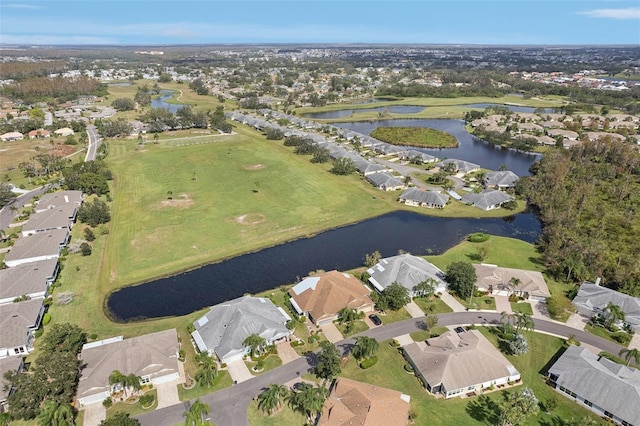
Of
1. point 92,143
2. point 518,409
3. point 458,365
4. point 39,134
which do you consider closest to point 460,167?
point 458,365

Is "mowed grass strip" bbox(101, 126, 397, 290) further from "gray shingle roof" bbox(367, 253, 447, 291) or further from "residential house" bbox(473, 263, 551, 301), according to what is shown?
"residential house" bbox(473, 263, 551, 301)

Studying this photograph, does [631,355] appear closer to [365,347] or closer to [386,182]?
[365,347]

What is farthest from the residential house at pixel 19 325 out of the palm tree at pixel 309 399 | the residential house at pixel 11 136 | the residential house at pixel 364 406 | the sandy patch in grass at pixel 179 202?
the residential house at pixel 11 136

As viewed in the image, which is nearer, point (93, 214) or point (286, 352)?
point (286, 352)

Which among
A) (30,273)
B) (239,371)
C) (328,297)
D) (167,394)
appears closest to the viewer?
(167,394)

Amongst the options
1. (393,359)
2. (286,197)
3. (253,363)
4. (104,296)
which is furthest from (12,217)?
(393,359)

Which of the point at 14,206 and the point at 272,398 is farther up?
the point at 14,206
